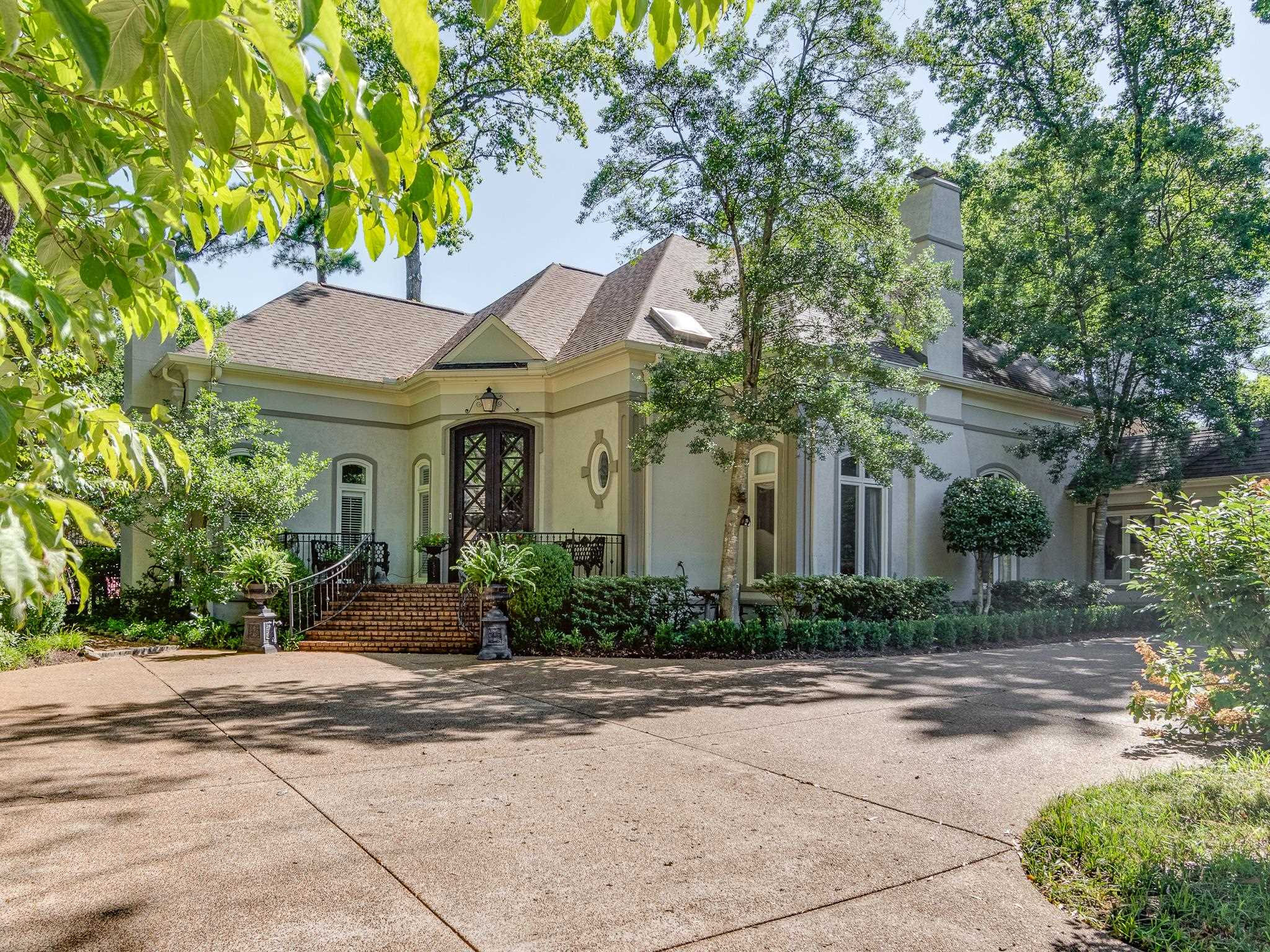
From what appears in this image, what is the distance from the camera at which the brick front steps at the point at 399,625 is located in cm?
1155

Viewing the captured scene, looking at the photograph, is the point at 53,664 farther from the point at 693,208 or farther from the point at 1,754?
the point at 693,208

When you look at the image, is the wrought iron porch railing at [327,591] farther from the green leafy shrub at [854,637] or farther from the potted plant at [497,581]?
the green leafy shrub at [854,637]

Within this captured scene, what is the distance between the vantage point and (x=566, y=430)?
1448cm

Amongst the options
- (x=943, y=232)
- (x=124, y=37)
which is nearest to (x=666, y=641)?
(x=124, y=37)

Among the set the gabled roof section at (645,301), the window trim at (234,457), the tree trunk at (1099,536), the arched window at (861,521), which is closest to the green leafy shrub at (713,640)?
the arched window at (861,521)

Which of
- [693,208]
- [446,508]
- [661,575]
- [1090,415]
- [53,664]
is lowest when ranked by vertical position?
[53,664]

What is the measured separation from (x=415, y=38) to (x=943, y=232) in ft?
56.7

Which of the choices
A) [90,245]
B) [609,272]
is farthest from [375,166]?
[609,272]

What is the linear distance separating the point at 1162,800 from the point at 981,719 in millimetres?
2469

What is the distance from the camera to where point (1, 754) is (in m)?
5.52

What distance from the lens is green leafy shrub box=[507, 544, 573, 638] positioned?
1104 cm

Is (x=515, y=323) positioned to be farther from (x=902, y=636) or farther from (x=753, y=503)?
(x=902, y=636)

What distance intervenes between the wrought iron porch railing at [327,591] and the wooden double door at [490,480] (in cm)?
157

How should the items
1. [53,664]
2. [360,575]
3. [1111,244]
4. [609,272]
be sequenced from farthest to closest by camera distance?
[609,272]
[1111,244]
[360,575]
[53,664]
